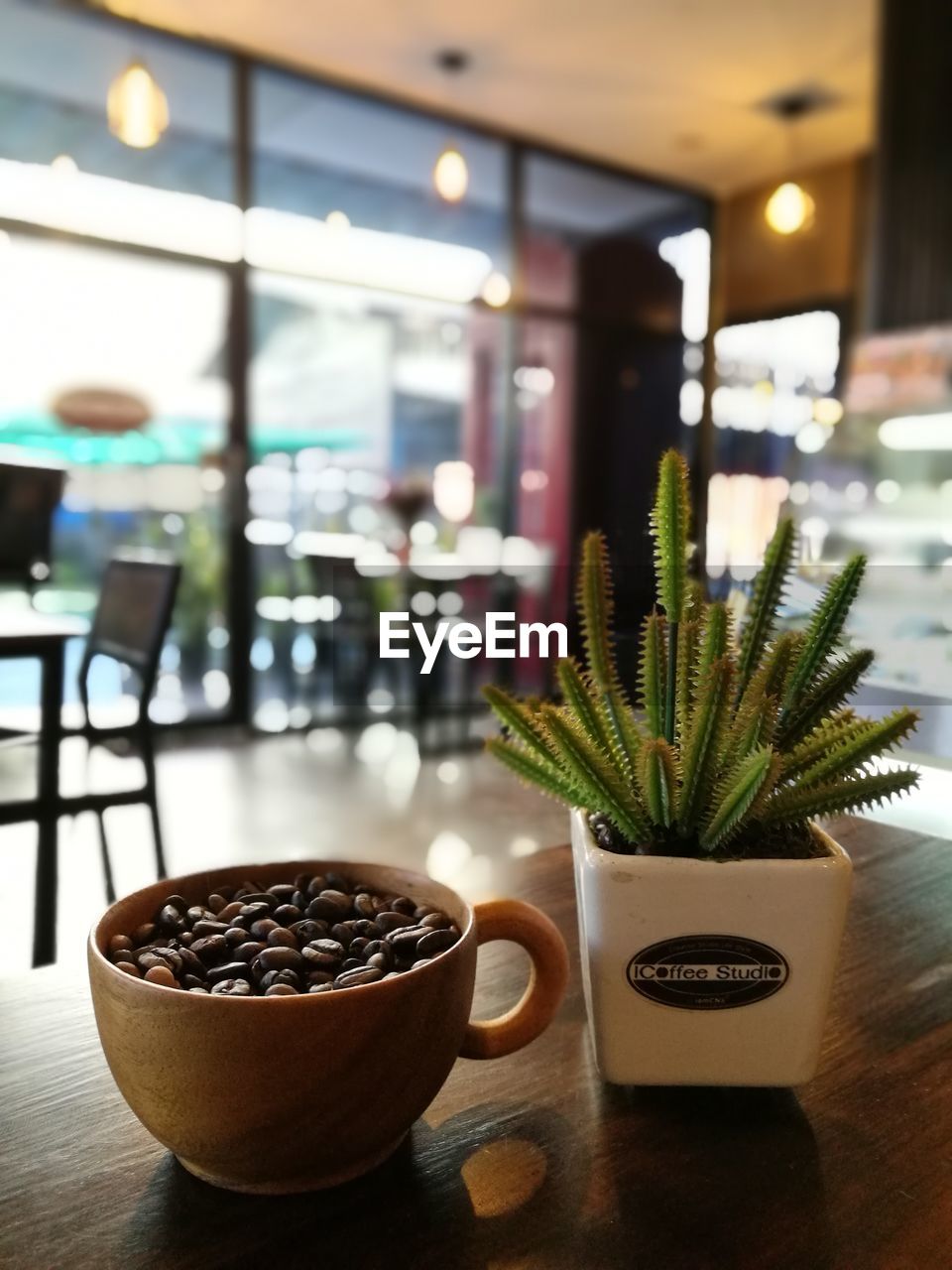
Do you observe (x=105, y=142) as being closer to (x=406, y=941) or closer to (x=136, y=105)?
(x=136, y=105)

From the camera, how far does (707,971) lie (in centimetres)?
55

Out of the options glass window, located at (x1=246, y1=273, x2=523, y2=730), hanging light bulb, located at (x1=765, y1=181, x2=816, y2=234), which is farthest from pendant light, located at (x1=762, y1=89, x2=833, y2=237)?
glass window, located at (x1=246, y1=273, x2=523, y2=730)

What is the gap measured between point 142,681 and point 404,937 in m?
1.88

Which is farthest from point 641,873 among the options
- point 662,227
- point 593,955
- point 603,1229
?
point 662,227

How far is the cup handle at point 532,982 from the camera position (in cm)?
55

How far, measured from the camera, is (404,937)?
0.52 metres

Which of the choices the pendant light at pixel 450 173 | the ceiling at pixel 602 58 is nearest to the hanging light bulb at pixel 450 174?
the pendant light at pixel 450 173

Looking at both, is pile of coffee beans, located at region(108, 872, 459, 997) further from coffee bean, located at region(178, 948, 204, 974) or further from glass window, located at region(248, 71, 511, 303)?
glass window, located at region(248, 71, 511, 303)

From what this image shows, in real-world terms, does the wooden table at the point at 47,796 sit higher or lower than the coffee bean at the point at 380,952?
lower

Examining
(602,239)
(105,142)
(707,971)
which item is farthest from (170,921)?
(602,239)

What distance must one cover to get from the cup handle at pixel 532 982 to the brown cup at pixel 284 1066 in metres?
0.04

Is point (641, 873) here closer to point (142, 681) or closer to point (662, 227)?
point (142, 681)

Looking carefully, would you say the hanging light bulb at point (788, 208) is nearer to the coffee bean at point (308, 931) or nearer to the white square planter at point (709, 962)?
the white square planter at point (709, 962)

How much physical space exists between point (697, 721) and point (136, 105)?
3790mm
